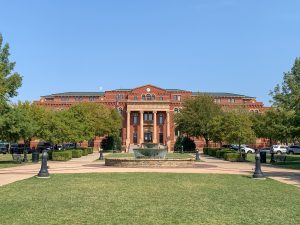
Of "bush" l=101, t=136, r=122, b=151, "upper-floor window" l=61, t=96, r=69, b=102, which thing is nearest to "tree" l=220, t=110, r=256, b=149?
"bush" l=101, t=136, r=122, b=151

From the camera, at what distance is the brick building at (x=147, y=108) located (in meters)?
94.3

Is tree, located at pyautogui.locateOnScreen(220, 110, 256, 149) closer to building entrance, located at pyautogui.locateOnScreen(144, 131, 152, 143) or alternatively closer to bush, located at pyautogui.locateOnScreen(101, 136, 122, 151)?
bush, located at pyautogui.locateOnScreen(101, 136, 122, 151)

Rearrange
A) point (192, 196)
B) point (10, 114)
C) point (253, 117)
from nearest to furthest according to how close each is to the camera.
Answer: point (192, 196), point (10, 114), point (253, 117)

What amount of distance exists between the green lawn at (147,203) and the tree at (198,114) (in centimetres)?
4918

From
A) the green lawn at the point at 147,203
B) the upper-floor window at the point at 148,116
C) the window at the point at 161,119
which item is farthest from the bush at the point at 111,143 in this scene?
the green lawn at the point at 147,203

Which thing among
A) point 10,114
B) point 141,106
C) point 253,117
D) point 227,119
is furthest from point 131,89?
point 10,114

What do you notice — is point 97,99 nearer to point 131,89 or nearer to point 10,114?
point 131,89

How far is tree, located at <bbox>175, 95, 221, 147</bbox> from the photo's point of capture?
6656cm

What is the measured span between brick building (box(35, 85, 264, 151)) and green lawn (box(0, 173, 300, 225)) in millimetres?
74664

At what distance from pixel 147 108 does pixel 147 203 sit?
82386 millimetres

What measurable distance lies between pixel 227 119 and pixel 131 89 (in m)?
57.6

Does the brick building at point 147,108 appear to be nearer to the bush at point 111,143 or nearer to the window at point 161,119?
the window at point 161,119

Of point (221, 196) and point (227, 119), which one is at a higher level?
point (227, 119)

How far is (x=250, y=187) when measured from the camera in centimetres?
1659
